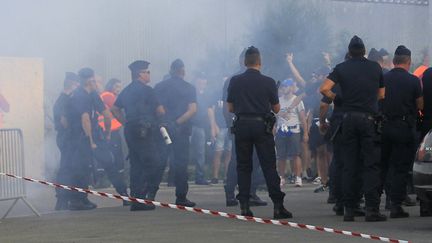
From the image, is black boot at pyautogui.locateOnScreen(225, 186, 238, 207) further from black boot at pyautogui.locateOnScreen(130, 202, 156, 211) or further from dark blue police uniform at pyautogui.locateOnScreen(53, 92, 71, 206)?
dark blue police uniform at pyautogui.locateOnScreen(53, 92, 71, 206)

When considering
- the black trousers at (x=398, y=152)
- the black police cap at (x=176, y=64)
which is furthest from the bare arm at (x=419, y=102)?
the black police cap at (x=176, y=64)

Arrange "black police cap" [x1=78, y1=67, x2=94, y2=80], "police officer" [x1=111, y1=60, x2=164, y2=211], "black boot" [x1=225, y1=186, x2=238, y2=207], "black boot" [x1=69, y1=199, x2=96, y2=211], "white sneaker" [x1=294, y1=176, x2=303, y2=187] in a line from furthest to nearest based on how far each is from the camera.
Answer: "white sneaker" [x1=294, y1=176, x2=303, y2=187] < "black boot" [x1=69, y1=199, x2=96, y2=211] < "black boot" [x1=225, y1=186, x2=238, y2=207] < "black police cap" [x1=78, y1=67, x2=94, y2=80] < "police officer" [x1=111, y1=60, x2=164, y2=211]

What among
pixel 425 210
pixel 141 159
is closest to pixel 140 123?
pixel 141 159

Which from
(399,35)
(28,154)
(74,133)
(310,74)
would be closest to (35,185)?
(28,154)

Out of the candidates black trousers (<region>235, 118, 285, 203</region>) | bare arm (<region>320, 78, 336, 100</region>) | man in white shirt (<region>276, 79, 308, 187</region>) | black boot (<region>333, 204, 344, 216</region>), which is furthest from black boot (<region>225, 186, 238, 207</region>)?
man in white shirt (<region>276, 79, 308, 187</region>)

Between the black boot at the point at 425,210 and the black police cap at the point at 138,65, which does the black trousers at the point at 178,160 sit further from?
the black boot at the point at 425,210

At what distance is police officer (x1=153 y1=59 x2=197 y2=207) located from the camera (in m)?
14.4

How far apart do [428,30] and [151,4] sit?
4.61 metres

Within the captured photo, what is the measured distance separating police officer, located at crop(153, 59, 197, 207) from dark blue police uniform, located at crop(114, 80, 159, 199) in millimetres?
273

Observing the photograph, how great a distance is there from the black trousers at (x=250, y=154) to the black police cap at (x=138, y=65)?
1.84 m

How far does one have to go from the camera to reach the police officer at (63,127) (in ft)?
47.9

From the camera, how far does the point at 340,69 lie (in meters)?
12.3

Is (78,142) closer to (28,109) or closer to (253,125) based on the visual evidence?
(28,109)

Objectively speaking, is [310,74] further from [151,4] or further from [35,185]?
[151,4]
